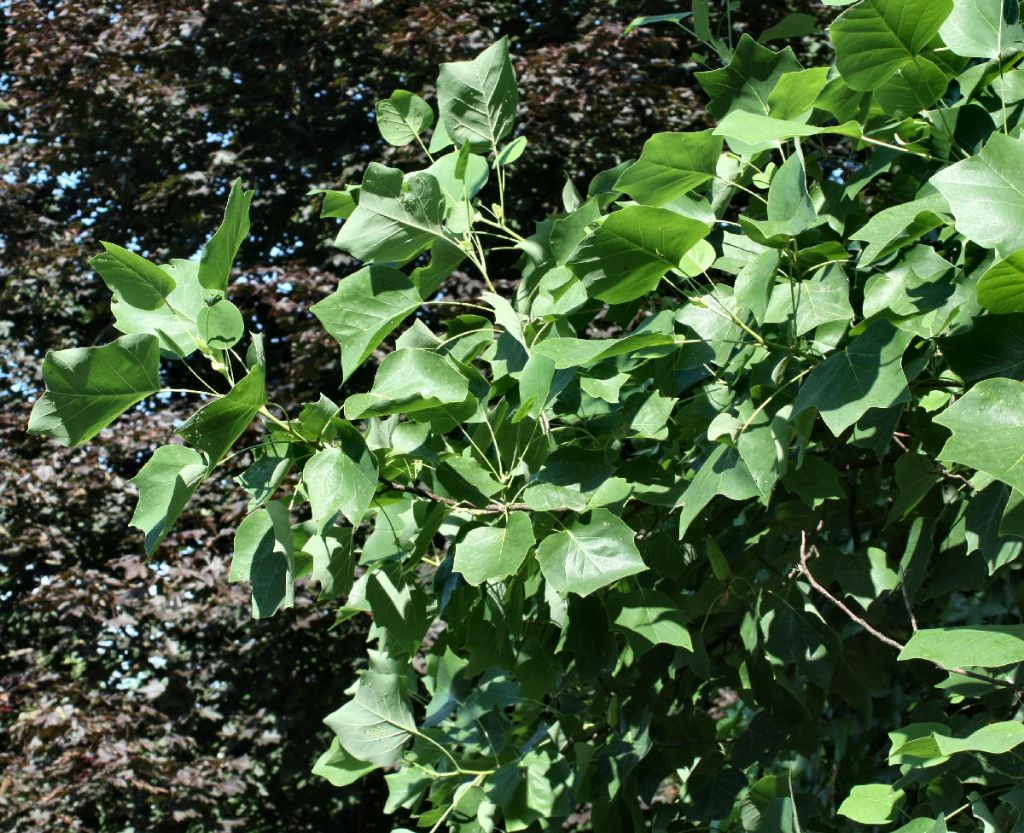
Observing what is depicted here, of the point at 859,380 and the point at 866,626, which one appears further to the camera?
the point at 866,626

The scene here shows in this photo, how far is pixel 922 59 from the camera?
1104mm

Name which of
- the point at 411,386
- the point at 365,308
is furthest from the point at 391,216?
the point at 411,386

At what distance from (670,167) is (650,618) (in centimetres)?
52

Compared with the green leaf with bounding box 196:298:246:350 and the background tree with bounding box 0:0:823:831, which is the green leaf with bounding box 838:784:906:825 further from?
the background tree with bounding box 0:0:823:831

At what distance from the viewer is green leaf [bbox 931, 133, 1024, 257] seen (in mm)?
935

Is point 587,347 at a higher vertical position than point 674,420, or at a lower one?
higher

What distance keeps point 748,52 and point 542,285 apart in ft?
1.13

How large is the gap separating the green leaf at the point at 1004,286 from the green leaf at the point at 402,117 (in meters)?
0.79

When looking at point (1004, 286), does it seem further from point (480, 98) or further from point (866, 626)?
point (480, 98)

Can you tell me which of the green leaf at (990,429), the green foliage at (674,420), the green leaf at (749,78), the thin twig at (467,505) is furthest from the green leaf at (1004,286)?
the thin twig at (467,505)

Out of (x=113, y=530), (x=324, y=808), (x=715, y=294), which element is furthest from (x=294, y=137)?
(x=715, y=294)

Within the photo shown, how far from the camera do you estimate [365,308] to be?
1.21m

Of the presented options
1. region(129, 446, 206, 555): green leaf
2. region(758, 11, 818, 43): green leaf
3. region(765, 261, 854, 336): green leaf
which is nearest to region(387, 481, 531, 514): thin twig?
region(129, 446, 206, 555): green leaf

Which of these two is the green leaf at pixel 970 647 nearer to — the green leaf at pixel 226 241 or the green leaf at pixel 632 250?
the green leaf at pixel 632 250
